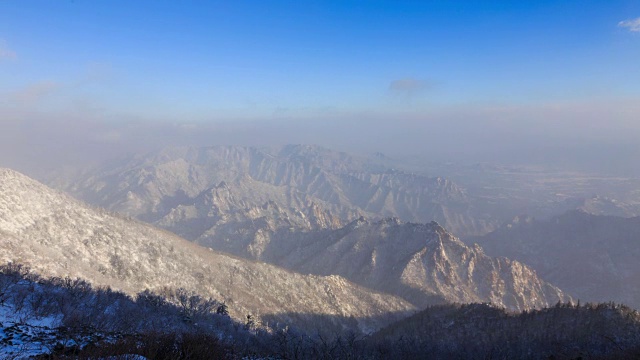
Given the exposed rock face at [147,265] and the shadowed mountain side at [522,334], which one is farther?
the exposed rock face at [147,265]

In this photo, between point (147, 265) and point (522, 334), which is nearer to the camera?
point (522, 334)

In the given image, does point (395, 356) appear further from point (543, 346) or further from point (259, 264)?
point (259, 264)

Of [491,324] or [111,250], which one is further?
[111,250]

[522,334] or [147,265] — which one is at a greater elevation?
[522,334]

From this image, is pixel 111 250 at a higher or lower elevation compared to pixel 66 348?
lower

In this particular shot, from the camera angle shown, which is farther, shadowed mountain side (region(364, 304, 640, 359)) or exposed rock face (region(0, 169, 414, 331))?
exposed rock face (region(0, 169, 414, 331))

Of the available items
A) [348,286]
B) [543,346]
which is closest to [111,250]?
[348,286]

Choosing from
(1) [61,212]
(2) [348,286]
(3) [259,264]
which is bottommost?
(2) [348,286]

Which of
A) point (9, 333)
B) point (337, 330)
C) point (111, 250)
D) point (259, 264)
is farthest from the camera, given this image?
point (259, 264)
